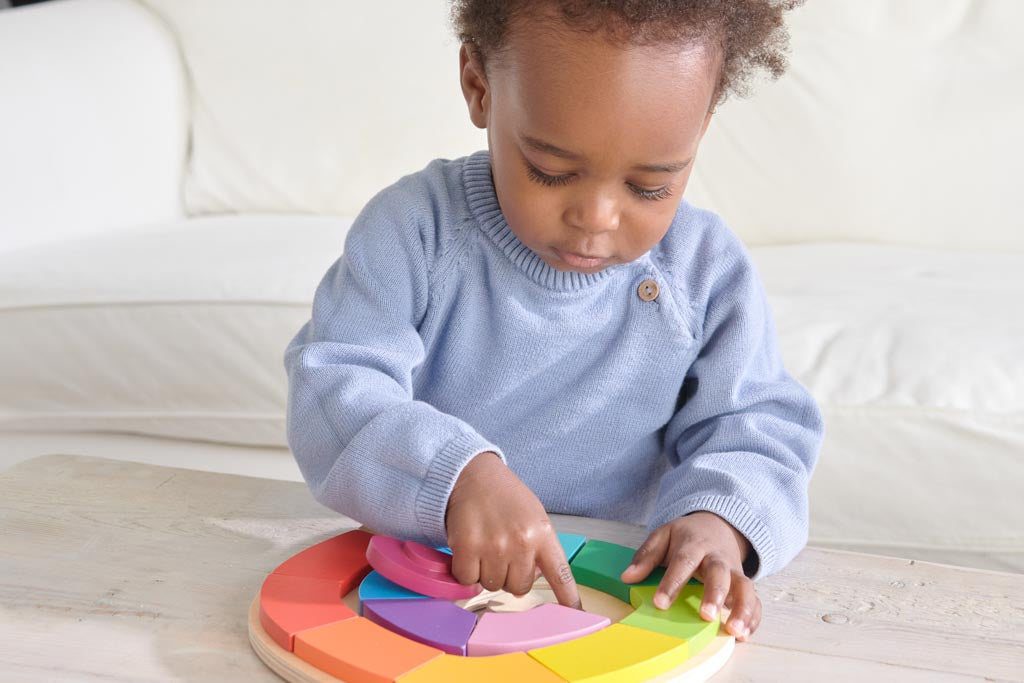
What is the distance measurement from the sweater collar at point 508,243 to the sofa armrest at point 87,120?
0.85m

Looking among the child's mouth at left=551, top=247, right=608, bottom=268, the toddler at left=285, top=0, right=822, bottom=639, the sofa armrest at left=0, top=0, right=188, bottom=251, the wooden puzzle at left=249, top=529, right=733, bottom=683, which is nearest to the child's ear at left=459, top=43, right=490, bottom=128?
the toddler at left=285, top=0, right=822, bottom=639

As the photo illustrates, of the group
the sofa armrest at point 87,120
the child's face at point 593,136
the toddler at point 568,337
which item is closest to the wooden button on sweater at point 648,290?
the toddler at point 568,337

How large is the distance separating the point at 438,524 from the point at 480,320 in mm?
239

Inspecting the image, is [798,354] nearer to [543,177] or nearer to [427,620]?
[543,177]

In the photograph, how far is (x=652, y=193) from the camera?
0.82 m

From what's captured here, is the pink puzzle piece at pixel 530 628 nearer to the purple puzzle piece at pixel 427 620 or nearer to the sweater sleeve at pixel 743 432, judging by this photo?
the purple puzzle piece at pixel 427 620

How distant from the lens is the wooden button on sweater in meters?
0.97

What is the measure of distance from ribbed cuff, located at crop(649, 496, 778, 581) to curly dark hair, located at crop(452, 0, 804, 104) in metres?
0.30

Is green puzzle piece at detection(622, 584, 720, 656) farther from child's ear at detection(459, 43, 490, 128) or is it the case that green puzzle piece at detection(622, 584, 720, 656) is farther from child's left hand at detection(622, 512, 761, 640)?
child's ear at detection(459, 43, 490, 128)

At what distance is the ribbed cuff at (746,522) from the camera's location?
82 centimetres

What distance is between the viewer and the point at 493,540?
2.41 ft

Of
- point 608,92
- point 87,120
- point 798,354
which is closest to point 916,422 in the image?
point 798,354

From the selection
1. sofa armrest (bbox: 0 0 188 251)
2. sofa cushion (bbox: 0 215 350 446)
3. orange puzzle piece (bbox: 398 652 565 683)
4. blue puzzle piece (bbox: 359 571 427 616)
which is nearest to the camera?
orange puzzle piece (bbox: 398 652 565 683)

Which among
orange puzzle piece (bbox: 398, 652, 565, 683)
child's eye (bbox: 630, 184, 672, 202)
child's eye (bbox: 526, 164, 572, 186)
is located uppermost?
child's eye (bbox: 526, 164, 572, 186)
